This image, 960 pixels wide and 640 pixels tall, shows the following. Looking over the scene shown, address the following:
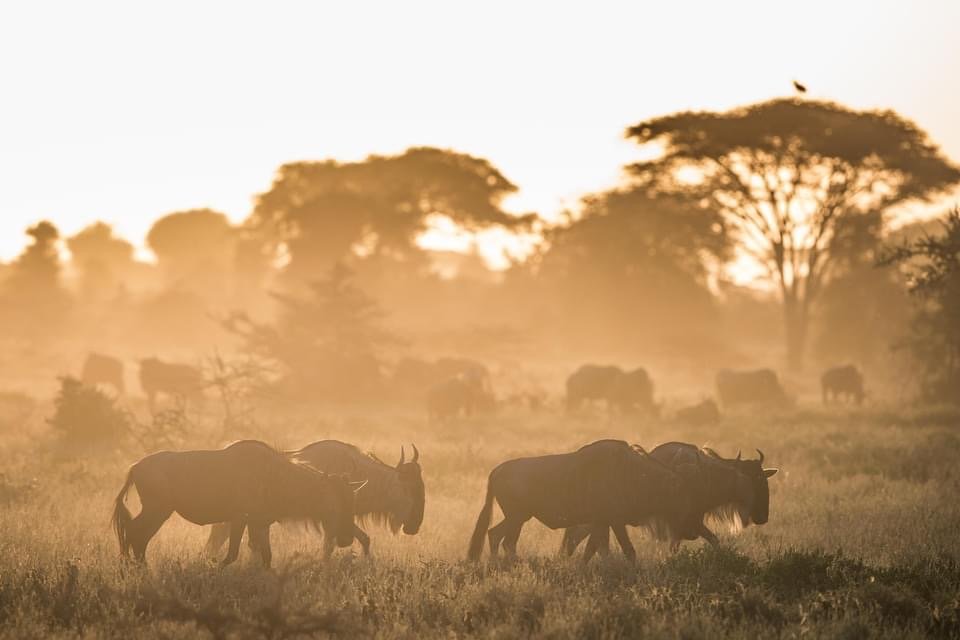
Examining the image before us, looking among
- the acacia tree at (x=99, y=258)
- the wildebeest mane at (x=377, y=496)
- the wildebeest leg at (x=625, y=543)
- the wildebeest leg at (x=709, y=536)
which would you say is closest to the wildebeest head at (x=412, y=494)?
the wildebeest mane at (x=377, y=496)

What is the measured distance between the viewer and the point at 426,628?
768cm

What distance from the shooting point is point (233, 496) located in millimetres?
9820

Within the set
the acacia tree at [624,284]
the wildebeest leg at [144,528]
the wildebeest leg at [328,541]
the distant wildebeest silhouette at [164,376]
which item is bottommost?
the wildebeest leg at [328,541]

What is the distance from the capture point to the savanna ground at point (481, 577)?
25.3 feet

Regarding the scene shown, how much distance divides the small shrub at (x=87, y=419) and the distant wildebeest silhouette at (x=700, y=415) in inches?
514

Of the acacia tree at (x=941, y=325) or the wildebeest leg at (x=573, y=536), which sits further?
the acacia tree at (x=941, y=325)

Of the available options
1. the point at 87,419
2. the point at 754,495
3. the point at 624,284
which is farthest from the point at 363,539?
the point at 624,284

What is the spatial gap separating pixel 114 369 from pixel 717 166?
23.4 m

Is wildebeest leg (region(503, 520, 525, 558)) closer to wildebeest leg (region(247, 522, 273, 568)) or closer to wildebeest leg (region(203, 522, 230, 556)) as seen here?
wildebeest leg (region(247, 522, 273, 568))

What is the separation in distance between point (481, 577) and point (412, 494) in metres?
1.69

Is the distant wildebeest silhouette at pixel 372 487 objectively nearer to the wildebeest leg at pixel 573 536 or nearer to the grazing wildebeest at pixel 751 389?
the wildebeest leg at pixel 573 536

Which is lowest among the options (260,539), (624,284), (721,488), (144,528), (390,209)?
(260,539)

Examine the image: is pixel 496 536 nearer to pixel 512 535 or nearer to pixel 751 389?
pixel 512 535

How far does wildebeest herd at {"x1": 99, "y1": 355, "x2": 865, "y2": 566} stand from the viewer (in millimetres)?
9812
